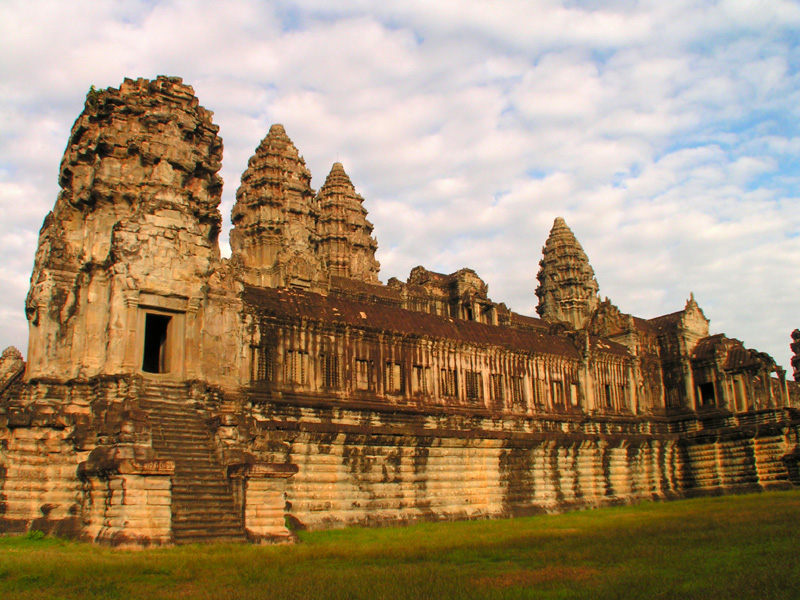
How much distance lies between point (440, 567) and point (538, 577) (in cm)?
214

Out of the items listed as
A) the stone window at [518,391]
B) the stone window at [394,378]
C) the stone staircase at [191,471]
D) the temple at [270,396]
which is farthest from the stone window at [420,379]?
the stone staircase at [191,471]

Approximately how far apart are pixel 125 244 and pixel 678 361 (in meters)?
34.7

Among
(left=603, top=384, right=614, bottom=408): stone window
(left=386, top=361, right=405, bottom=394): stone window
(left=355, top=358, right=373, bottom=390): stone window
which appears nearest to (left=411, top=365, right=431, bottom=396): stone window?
(left=386, top=361, right=405, bottom=394): stone window

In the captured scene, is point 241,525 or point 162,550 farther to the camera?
point 241,525

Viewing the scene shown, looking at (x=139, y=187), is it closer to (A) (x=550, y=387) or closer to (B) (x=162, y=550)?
(B) (x=162, y=550)

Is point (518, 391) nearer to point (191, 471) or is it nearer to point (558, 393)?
point (558, 393)

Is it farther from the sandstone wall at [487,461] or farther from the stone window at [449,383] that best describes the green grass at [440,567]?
the stone window at [449,383]

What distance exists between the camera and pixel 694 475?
4244cm

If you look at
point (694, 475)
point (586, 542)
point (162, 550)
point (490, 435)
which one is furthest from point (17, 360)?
point (694, 475)

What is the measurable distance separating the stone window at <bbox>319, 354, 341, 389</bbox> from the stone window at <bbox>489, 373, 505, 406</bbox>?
8.70m

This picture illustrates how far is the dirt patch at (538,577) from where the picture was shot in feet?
42.1

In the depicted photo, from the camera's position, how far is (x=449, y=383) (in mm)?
33188

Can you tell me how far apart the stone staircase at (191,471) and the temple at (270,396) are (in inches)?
2.2

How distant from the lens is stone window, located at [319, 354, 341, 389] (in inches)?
1128
